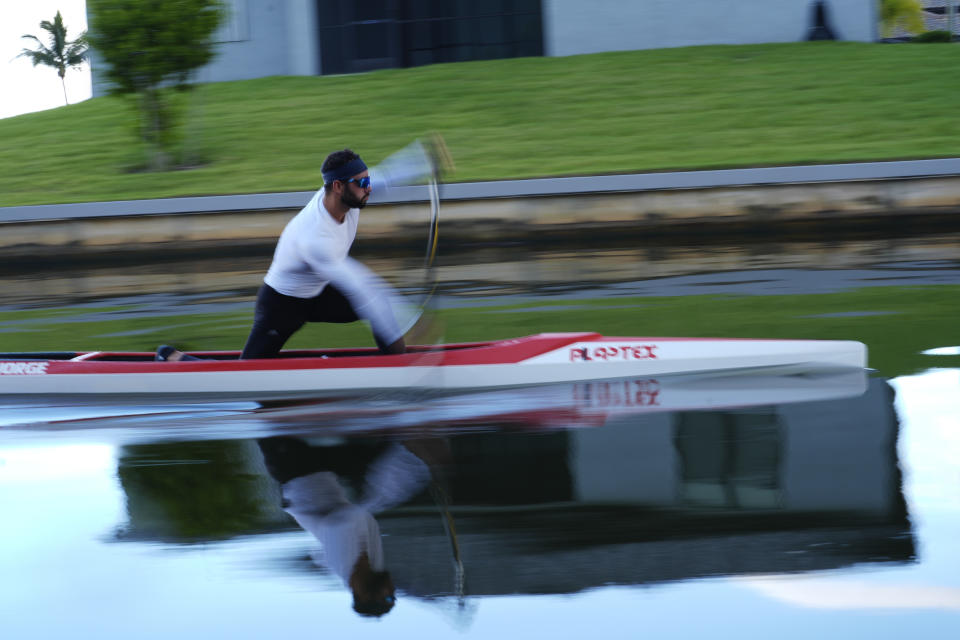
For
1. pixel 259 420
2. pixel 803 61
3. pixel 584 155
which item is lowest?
pixel 259 420

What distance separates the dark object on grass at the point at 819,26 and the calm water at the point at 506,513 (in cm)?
2078

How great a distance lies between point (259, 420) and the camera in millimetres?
6070

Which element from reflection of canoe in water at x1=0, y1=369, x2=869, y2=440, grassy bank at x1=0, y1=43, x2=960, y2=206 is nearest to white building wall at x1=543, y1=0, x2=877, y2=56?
grassy bank at x1=0, y1=43, x2=960, y2=206

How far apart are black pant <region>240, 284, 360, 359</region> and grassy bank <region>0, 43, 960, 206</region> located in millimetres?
9012

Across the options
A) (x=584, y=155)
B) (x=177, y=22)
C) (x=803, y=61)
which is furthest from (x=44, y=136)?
(x=803, y=61)

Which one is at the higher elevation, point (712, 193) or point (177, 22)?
point (177, 22)

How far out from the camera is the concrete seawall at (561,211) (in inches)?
522

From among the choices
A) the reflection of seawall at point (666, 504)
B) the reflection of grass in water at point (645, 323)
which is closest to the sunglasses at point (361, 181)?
the reflection of seawall at point (666, 504)

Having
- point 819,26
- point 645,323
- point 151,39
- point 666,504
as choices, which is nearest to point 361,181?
point 666,504

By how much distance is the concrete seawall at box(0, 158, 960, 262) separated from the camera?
13.2m

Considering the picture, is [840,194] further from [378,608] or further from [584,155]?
[378,608]

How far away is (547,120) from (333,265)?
14.2m

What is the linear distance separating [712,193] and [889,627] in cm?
1103

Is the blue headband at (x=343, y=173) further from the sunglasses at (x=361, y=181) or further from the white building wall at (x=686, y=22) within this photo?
the white building wall at (x=686, y=22)
